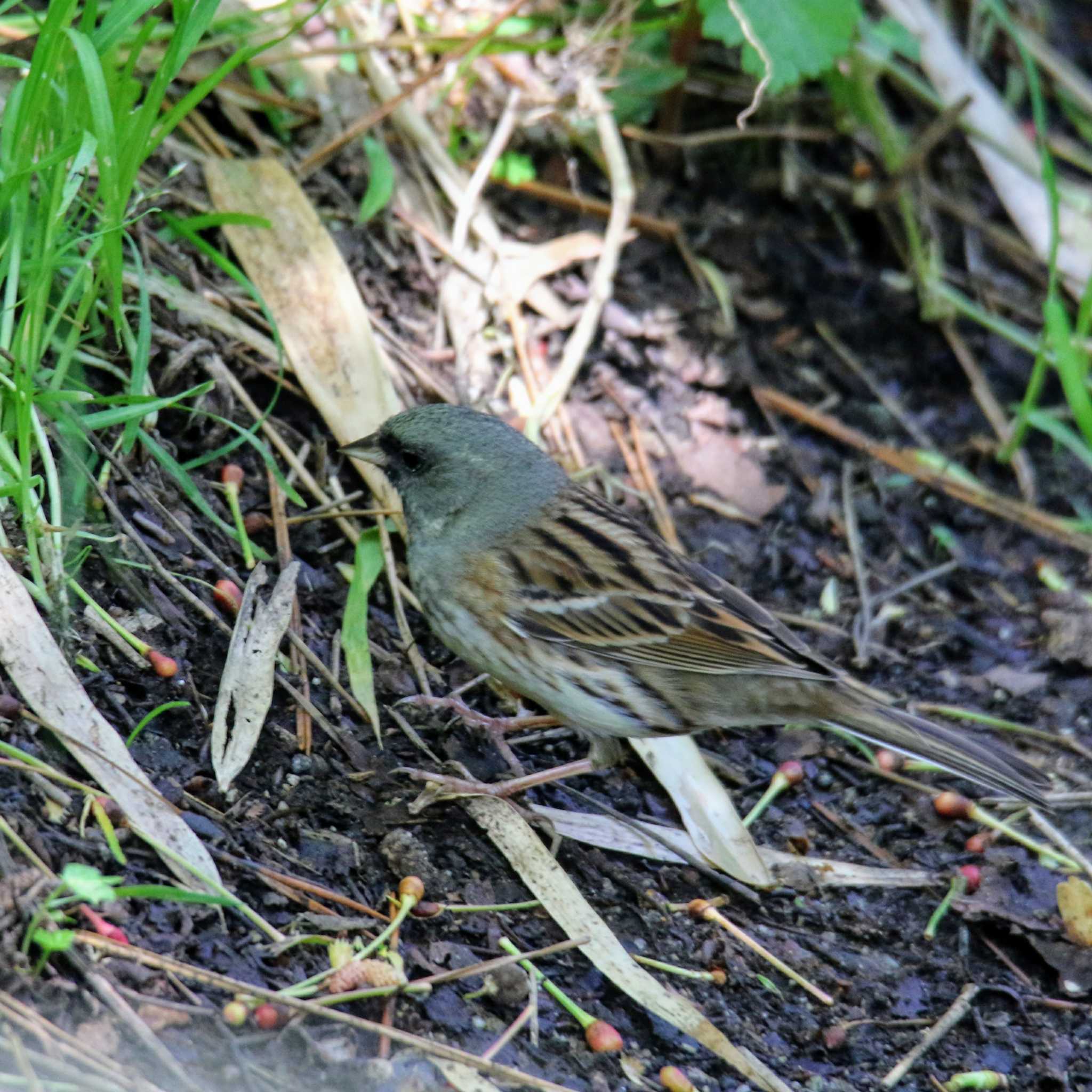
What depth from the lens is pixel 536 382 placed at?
16.3 ft

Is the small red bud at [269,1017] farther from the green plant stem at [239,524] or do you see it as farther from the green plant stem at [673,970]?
the green plant stem at [239,524]

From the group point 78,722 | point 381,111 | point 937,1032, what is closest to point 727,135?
point 381,111

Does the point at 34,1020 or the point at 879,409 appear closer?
Result: the point at 34,1020

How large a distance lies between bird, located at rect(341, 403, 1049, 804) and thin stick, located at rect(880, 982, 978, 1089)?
0.56m

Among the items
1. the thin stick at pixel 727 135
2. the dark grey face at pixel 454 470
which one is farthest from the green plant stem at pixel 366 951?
the thin stick at pixel 727 135

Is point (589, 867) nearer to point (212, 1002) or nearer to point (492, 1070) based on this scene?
point (492, 1070)

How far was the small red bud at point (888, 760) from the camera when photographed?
4.32 m

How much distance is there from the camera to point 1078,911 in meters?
3.79

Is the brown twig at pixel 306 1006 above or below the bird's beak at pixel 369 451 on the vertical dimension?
below

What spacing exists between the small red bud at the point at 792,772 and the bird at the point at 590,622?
170mm

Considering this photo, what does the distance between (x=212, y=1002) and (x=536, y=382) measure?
2740mm

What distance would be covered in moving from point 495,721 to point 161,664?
3.32ft

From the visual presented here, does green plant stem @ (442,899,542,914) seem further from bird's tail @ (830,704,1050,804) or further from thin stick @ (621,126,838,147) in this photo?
thin stick @ (621,126,838,147)

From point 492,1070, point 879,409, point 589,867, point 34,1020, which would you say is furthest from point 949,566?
point 34,1020
